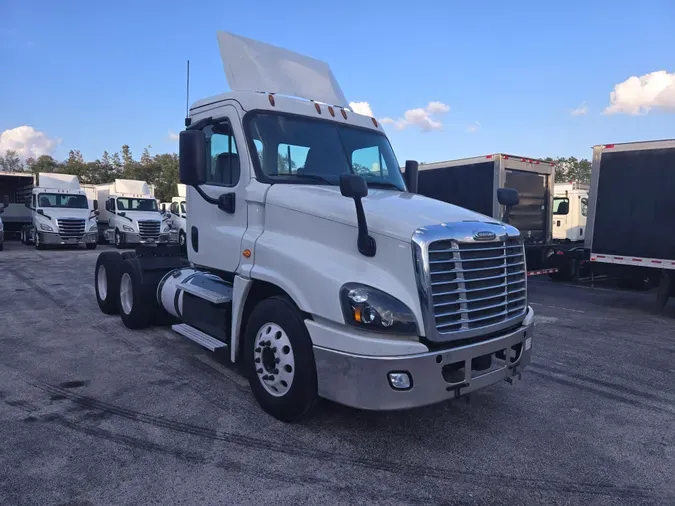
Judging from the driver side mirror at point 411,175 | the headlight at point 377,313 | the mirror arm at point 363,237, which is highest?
the driver side mirror at point 411,175

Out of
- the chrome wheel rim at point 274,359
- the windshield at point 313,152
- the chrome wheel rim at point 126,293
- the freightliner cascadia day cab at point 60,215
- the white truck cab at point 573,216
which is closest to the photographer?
the chrome wheel rim at point 274,359

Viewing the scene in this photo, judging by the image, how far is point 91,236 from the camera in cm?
2114

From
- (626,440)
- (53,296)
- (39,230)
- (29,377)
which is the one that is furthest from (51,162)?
(626,440)

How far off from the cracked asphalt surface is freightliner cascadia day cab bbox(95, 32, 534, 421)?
46cm

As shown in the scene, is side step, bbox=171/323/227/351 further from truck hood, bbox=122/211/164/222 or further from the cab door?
truck hood, bbox=122/211/164/222

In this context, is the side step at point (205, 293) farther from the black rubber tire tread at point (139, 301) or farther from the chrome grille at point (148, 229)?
the chrome grille at point (148, 229)

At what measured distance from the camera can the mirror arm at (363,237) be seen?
11.6 feet

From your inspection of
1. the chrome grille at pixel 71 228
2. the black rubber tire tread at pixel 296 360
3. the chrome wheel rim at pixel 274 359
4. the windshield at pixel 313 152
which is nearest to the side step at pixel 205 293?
the black rubber tire tread at pixel 296 360

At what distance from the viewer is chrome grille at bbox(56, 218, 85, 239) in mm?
20359

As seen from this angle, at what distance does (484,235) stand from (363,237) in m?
0.92

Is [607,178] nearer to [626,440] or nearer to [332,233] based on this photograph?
[626,440]

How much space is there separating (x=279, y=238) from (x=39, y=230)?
65.5 feet

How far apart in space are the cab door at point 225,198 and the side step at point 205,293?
0.82 ft

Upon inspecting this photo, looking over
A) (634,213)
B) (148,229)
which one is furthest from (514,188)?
(148,229)
